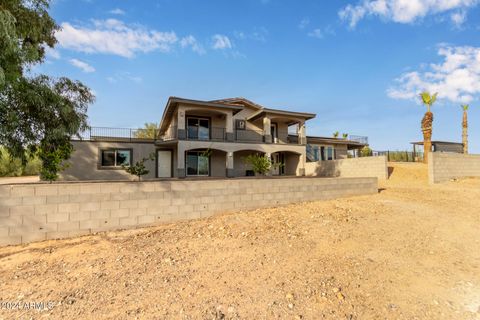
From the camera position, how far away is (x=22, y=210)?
5.46 m

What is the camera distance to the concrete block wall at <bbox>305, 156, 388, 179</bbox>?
51.6 feet

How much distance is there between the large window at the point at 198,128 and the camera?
17359 mm

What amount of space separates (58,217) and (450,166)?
1904 centimetres

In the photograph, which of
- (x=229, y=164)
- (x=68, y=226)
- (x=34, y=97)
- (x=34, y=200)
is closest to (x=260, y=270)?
(x=68, y=226)

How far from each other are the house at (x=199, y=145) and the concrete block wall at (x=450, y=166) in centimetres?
819

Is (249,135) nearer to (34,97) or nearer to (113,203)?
(34,97)

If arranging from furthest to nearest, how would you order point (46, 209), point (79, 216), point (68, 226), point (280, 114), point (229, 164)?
point (280, 114), point (229, 164), point (79, 216), point (68, 226), point (46, 209)

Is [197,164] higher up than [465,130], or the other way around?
[465,130]

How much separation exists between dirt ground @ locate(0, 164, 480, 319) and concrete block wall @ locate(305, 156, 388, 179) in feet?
29.3

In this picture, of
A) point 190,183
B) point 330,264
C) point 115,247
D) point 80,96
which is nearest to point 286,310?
point 330,264

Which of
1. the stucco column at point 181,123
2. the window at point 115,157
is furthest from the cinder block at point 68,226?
the window at point 115,157

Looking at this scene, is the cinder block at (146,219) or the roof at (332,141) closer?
the cinder block at (146,219)

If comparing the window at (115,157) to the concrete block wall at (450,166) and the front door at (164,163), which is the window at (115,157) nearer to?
the front door at (164,163)

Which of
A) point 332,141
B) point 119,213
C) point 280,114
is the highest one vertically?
point 280,114
